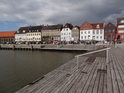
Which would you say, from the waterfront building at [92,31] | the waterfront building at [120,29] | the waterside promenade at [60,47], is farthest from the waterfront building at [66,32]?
the waterfront building at [120,29]

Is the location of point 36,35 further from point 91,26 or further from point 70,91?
point 70,91

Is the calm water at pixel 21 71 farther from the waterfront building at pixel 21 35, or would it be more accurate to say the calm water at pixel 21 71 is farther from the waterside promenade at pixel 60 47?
the waterfront building at pixel 21 35

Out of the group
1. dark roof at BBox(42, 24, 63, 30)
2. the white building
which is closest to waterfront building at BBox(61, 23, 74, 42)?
dark roof at BBox(42, 24, 63, 30)

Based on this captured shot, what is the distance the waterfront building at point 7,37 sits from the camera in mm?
76137

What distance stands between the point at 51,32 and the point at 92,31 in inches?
991

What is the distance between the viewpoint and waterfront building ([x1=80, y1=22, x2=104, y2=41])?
48.5 metres

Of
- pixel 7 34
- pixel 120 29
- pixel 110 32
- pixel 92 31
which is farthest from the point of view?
pixel 7 34

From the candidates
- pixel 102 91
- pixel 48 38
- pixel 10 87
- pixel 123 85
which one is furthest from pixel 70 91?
Result: pixel 48 38

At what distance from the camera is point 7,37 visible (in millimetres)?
77188

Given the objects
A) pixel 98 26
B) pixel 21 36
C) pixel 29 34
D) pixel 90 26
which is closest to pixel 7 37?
pixel 21 36

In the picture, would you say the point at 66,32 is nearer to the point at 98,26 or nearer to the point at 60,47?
the point at 98,26

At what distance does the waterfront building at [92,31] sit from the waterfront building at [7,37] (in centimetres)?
5393

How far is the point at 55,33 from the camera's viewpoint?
60.5 metres

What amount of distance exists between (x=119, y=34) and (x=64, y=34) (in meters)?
27.8
